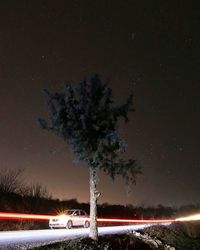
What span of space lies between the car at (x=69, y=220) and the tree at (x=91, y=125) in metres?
11.1

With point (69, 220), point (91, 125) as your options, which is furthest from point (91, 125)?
point (69, 220)

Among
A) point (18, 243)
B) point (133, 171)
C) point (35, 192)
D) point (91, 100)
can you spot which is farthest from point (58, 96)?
point (35, 192)

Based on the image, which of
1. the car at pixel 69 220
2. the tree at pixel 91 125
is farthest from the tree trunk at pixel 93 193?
the car at pixel 69 220

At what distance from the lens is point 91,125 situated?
80.5 feet

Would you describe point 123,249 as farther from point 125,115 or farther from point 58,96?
point 58,96

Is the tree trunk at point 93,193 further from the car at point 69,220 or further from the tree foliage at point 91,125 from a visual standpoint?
the car at point 69,220

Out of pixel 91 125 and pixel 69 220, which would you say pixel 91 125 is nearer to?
pixel 91 125

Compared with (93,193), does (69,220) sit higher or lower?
higher

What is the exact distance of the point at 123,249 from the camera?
2650cm

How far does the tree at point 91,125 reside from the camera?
2439 centimetres

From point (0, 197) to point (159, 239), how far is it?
1453cm

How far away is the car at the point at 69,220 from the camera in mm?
34656

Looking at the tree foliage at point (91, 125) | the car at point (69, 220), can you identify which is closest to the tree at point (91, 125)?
the tree foliage at point (91, 125)

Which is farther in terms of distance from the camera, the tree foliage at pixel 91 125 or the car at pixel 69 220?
the car at pixel 69 220
